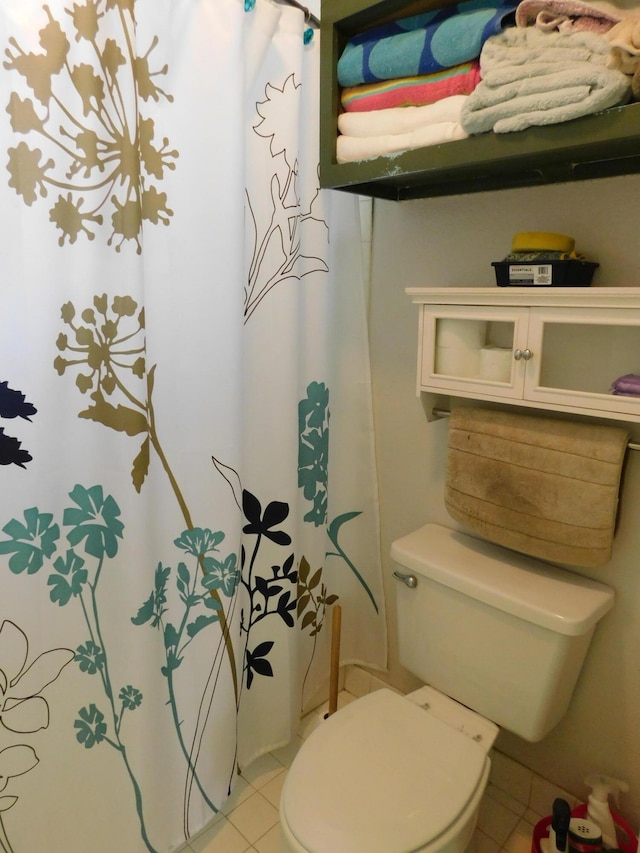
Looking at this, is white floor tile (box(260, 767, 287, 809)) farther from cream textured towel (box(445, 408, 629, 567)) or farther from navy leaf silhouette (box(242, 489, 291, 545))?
cream textured towel (box(445, 408, 629, 567))

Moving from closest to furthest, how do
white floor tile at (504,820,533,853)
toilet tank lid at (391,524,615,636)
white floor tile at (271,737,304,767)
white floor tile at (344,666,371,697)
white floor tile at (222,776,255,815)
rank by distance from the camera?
toilet tank lid at (391,524,615,636) → white floor tile at (504,820,533,853) → white floor tile at (222,776,255,815) → white floor tile at (271,737,304,767) → white floor tile at (344,666,371,697)

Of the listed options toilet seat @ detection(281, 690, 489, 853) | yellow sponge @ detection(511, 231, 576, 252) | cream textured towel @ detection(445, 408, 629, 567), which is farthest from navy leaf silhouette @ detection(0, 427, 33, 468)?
yellow sponge @ detection(511, 231, 576, 252)

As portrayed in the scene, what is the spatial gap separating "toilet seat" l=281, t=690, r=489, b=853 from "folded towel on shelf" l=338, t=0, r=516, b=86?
1393mm

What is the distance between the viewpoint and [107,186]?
3.34 feet

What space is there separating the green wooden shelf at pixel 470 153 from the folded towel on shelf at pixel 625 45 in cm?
6

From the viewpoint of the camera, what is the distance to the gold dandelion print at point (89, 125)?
911 millimetres

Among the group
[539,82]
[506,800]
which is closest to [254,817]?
[506,800]

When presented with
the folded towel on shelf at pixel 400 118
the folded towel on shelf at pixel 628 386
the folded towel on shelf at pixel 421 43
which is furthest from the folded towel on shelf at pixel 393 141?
the folded towel on shelf at pixel 628 386

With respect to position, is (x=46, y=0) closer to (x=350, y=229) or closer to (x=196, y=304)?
(x=196, y=304)

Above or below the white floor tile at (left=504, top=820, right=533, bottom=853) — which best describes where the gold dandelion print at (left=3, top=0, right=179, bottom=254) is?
above

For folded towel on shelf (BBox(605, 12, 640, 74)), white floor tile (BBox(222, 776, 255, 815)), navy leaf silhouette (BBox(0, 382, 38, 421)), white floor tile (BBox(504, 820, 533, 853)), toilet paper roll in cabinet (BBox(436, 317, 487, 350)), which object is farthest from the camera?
white floor tile (BBox(222, 776, 255, 815))

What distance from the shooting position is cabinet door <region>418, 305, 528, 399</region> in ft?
3.96

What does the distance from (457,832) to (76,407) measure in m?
1.09

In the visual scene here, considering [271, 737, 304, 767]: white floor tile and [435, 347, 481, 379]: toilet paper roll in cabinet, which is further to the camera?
[271, 737, 304, 767]: white floor tile
